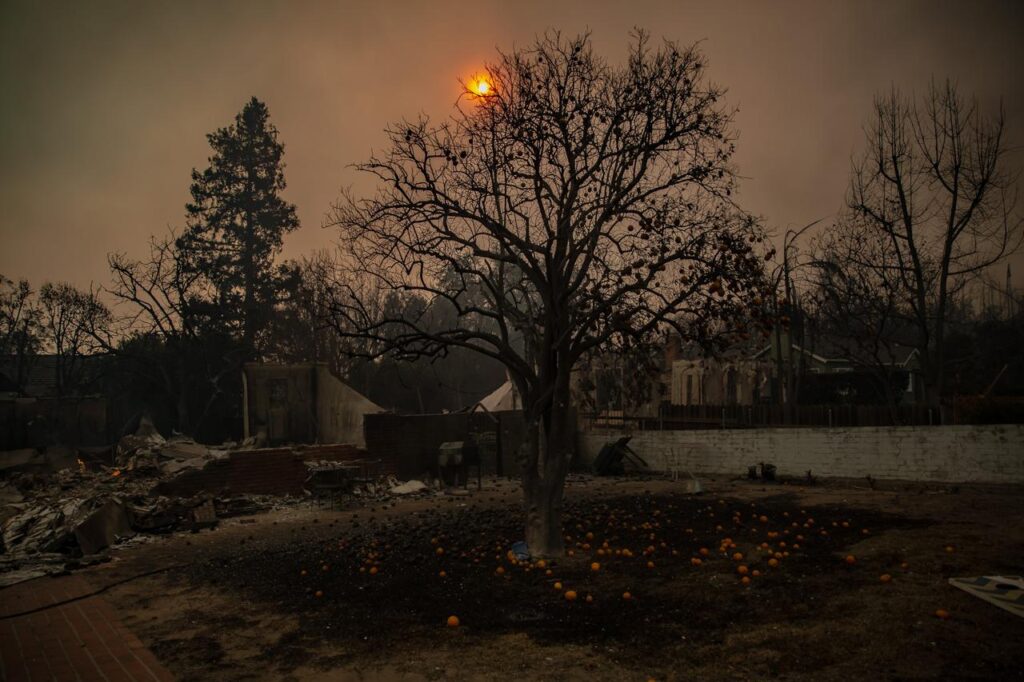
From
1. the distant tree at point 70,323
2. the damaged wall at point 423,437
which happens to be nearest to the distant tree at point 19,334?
the distant tree at point 70,323

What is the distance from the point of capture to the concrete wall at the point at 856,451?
14359 millimetres

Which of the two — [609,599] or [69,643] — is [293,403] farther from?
[609,599]

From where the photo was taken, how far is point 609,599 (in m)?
7.02

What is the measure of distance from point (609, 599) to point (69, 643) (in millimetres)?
5320

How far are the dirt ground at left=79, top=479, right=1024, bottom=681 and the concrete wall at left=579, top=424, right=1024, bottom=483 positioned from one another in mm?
3216

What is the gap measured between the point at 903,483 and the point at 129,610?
602 inches

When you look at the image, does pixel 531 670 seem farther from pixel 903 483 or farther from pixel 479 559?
pixel 903 483

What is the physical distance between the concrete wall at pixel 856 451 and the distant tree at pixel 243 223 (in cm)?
2090

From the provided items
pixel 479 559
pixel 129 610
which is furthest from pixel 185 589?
pixel 479 559

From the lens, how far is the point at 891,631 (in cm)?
556

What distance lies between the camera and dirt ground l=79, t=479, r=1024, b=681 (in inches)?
213

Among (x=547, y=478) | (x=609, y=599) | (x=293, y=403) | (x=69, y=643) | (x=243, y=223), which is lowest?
(x=69, y=643)

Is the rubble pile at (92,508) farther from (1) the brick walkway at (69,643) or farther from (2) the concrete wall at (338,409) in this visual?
(2) the concrete wall at (338,409)

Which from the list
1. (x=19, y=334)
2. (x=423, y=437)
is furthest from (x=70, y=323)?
(x=423, y=437)
